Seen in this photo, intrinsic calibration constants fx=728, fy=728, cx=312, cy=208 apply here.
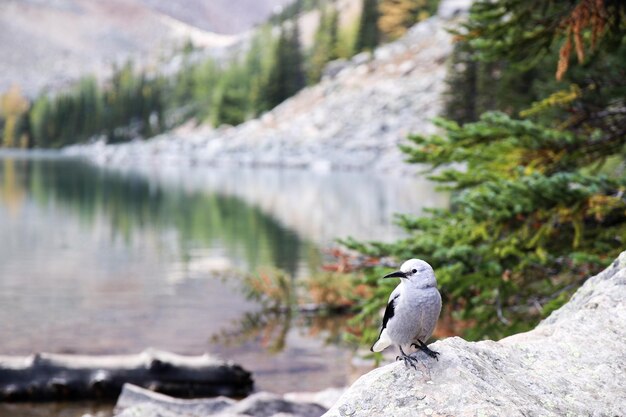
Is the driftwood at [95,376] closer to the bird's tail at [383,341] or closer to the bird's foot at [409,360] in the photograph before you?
the bird's tail at [383,341]

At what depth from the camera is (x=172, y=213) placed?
50.5 meters

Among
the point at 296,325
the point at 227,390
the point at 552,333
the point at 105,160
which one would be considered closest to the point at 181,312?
the point at 296,325

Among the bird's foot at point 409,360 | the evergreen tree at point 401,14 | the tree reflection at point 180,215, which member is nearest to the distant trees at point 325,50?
the evergreen tree at point 401,14

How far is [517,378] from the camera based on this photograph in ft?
13.3

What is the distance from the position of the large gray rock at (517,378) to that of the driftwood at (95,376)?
9.37 m

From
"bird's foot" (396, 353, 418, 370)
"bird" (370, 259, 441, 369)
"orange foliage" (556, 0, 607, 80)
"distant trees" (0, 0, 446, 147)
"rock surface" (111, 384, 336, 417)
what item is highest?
"distant trees" (0, 0, 446, 147)

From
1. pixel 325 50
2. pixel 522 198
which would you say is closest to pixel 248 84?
pixel 325 50

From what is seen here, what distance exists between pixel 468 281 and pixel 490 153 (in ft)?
6.36

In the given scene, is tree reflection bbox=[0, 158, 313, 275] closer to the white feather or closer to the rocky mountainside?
the white feather

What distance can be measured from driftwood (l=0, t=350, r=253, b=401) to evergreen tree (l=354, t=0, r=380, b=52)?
122 metres

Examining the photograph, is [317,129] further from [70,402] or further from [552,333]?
[552,333]

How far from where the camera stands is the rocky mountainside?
333ft

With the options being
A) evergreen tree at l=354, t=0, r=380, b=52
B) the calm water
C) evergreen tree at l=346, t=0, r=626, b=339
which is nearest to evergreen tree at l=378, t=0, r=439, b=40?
evergreen tree at l=354, t=0, r=380, b=52

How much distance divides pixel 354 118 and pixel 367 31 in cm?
3197
